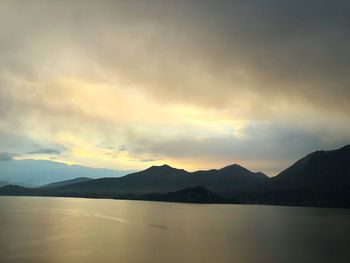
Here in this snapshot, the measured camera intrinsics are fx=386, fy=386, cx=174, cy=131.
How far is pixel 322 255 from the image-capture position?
9744 cm

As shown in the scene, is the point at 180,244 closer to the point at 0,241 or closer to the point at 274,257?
the point at 274,257

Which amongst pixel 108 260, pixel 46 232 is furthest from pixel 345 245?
pixel 46 232

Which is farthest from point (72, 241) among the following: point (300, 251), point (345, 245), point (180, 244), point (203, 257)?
point (345, 245)

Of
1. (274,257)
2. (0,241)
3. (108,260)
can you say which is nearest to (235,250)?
(274,257)

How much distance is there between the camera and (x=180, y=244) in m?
112

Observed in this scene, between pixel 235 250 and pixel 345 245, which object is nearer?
pixel 235 250

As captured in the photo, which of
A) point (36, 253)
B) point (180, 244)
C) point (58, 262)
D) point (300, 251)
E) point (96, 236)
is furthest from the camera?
point (96, 236)

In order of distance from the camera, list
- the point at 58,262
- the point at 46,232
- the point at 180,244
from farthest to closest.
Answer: the point at 46,232, the point at 180,244, the point at 58,262

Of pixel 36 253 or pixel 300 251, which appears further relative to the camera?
pixel 300 251

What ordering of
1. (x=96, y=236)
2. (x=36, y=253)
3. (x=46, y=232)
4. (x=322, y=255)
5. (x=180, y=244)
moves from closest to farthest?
1. (x=36, y=253)
2. (x=322, y=255)
3. (x=180, y=244)
4. (x=96, y=236)
5. (x=46, y=232)

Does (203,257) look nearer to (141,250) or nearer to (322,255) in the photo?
(141,250)

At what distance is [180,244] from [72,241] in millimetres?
31577

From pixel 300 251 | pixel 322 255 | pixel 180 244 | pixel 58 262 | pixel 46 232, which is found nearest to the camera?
pixel 58 262

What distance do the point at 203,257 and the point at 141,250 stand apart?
17.6 metres
